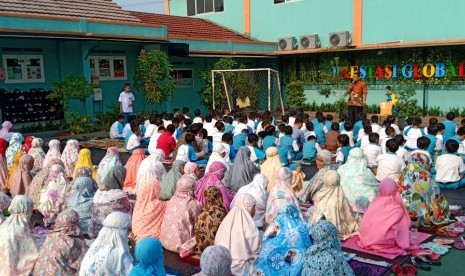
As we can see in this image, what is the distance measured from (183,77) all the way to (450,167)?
500 inches

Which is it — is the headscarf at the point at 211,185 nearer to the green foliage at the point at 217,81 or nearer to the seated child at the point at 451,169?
the seated child at the point at 451,169

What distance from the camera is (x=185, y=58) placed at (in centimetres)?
1830

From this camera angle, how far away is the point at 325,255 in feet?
11.4

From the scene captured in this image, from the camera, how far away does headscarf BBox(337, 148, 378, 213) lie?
6.25 meters

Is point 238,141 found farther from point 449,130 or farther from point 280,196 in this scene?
point 449,130

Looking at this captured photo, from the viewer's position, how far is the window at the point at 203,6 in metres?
22.8

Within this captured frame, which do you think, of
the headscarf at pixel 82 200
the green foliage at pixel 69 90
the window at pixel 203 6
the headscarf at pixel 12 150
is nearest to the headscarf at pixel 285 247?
the headscarf at pixel 82 200

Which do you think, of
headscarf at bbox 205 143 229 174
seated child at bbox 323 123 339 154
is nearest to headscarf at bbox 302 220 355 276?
headscarf at bbox 205 143 229 174

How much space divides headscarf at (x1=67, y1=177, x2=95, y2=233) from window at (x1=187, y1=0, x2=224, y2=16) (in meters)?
18.2

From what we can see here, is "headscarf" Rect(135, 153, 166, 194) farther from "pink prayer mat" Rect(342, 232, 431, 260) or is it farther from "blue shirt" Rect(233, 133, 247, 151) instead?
"pink prayer mat" Rect(342, 232, 431, 260)

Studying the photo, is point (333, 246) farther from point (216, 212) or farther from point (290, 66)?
point (290, 66)

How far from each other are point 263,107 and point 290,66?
8.12ft

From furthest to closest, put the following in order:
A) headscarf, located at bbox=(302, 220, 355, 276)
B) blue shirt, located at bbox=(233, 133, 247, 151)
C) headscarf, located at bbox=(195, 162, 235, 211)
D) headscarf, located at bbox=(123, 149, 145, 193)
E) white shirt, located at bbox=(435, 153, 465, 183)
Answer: blue shirt, located at bbox=(233, 133, 247, 151) → headscarf, located at bbox=(123, 149, 145, 193) → white shirt, located at bbox=(435, 153, 465, 183) → headscarf, located at bbox=(195, 162, 235, 211) → headscarf, located at bbox=(302, 220, 355, 276)

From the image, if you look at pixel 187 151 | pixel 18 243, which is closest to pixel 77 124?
pixel 187 151
